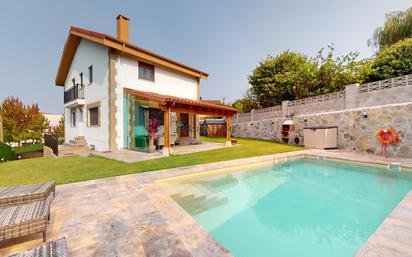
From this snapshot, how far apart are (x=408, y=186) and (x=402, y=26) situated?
24976 millimetres

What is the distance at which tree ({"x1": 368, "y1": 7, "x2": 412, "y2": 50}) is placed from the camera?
1942cm

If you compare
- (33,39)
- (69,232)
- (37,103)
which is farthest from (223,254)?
(37,103)

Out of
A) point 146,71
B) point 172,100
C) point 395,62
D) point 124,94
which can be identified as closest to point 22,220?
point 172,100

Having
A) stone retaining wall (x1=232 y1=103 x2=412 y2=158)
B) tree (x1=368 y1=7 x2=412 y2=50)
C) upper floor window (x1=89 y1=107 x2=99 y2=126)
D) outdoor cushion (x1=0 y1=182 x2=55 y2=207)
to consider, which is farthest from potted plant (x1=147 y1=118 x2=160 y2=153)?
tree (x1=368 y1=7 x2=412 y2=50)

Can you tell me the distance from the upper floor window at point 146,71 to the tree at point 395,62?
21.8 meters

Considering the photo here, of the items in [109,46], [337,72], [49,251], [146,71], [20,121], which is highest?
[337,72]

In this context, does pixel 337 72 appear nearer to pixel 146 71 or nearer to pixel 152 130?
pixel 146 71

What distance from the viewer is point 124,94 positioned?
496 inches

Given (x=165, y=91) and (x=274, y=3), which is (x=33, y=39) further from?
(x=274, y=3)

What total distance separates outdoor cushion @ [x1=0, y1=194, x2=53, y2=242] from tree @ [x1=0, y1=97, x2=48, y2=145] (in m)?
26.4

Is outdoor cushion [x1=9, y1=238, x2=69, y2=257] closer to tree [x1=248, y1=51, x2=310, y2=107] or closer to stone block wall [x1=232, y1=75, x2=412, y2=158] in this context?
stone block wall [x1=232, y1=75, x2=412, y2=158]

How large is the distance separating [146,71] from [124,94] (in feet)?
9.44

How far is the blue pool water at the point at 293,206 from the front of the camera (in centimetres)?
347

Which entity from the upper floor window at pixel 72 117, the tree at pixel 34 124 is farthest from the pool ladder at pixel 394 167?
the tree at pixel 34 124
